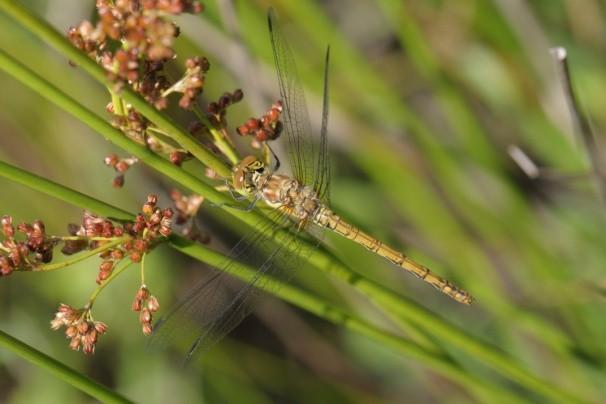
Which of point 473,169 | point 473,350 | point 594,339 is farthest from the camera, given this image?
point 473,169

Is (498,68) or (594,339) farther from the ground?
(498,68)

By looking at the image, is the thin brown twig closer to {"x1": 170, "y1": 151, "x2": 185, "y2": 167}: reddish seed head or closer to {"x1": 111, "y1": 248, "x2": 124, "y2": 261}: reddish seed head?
{"x1": 170, "y1": 151, "x2": 185, "y2": 167}: reddish seed head

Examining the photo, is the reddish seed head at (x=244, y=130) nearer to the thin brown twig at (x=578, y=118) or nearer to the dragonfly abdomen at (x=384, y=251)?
the dragonfly abdomen at (x=384, y=251)

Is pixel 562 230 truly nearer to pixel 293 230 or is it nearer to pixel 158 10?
pixel 293 230

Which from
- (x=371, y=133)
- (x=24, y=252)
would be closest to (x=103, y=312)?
(x=371, y=133)

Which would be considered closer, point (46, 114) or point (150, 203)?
point (150, 203)

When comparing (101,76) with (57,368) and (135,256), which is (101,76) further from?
(57,368)
